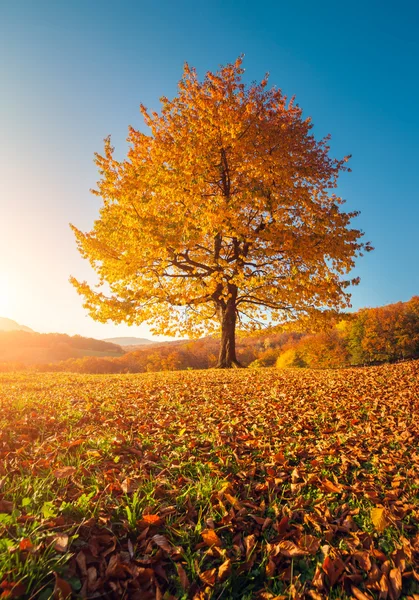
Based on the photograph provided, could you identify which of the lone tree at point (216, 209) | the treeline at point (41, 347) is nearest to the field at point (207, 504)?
the lone tree at point (216, 209)

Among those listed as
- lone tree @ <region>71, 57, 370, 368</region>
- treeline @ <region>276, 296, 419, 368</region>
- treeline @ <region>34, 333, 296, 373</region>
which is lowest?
treeline @ <region>34, 333, 296, 373</region>

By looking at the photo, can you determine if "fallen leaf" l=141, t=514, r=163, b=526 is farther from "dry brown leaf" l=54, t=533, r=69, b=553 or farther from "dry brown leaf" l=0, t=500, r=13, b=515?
"dry brown leaf" l=0, t=500, r=13, b=515

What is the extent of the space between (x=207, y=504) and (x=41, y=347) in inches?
1805

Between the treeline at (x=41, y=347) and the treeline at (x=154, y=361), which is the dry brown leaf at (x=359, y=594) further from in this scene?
the treeline at (x=41, y=347)

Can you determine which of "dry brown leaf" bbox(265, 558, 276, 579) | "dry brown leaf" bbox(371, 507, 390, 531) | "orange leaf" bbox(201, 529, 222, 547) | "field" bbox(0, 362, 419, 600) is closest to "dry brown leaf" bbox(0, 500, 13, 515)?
"field" bbox(0, 362, 419, 600)

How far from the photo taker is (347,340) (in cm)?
3203

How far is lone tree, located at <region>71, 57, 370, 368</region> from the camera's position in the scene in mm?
12336

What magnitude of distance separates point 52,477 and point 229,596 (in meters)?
2.16

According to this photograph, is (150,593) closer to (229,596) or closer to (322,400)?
(229,596)

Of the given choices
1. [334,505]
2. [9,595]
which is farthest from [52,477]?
[334,505]

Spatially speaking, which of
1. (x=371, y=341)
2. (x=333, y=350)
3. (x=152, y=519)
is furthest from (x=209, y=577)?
(x=333, y=350)

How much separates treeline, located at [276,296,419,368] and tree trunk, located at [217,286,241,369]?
15.3 m

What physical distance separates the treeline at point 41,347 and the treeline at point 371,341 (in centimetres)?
3157

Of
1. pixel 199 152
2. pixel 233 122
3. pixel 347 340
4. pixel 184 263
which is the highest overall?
pixel 233 122
